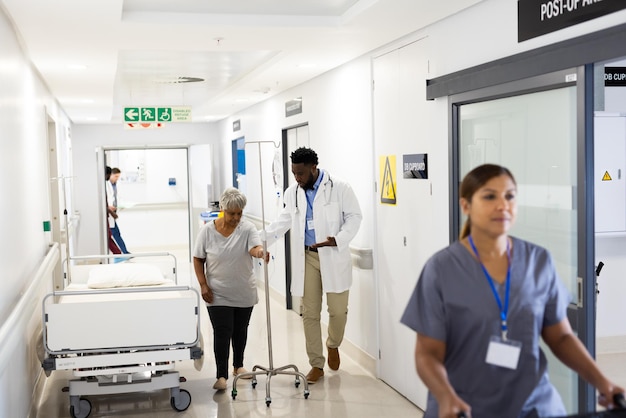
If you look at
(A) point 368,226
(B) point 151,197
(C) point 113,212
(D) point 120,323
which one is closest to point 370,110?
(A) point 368,226

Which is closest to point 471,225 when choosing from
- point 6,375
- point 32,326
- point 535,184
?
point 535,184

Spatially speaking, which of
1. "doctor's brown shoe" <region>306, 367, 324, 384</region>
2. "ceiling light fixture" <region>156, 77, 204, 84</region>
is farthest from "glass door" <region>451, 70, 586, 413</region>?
"ceiling light fixture" <region>156, 77, 204, 84</region>

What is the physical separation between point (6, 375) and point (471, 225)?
2.94 meters

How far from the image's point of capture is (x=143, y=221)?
17.5 meters

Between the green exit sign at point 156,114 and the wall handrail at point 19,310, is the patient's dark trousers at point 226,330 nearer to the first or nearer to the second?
the wall handrail at point 19,310

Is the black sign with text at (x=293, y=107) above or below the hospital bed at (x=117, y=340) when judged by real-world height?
above

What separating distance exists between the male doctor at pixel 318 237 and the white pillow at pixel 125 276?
107 centimetres

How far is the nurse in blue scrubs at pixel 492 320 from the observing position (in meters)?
2.36

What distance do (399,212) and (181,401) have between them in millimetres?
2171

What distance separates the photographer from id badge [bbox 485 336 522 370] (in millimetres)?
2328

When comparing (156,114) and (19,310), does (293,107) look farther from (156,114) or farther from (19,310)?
(19,310)

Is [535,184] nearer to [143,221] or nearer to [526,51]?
[526,51]

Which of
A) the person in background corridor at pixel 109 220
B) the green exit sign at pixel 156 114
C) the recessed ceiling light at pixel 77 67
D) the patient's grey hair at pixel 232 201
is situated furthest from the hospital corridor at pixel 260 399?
the person in background corridor at pixel 109 220

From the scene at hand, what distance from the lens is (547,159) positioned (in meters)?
3.88
